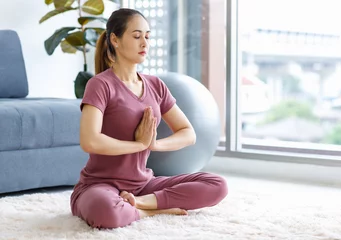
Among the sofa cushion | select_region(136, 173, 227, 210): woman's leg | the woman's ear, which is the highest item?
the woman's ear

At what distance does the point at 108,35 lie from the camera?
2.61 m

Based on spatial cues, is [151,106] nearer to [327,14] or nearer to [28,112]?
[28,112]

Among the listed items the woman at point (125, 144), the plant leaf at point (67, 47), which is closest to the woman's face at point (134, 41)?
the woman at point (125, 144)

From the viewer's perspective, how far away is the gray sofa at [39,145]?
308 cm

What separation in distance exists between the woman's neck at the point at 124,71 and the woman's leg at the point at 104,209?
1.47 ft

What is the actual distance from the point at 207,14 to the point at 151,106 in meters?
1.79

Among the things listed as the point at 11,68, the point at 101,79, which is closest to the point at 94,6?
the point at 11,68

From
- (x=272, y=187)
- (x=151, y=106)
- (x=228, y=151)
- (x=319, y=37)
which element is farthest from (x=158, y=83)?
(x=319, y=37)

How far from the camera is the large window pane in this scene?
4.08 meters

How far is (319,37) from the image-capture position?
13.7 ft

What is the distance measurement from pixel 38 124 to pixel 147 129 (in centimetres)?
88

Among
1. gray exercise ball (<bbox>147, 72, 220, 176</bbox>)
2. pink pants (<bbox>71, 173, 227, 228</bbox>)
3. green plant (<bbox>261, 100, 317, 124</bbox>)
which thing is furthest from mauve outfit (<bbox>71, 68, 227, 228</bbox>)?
green plant (<bbox>261, 100, 317, 124</bbox>)

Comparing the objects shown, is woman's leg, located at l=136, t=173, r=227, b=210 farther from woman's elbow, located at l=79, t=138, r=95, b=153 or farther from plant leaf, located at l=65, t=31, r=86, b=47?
plant leaf, located at l=65, t=31, r=86, b=47

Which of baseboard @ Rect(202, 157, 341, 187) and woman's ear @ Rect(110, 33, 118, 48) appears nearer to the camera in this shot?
woman's ear @ Rect(110, 33, 118, 48)
